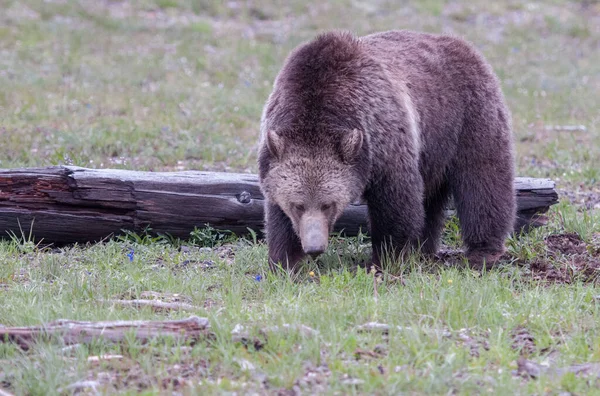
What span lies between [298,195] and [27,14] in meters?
11.2

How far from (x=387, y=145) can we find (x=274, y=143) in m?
0.84

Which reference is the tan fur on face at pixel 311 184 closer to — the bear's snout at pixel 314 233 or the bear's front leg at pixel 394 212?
the bear's snout at pixel 314 233

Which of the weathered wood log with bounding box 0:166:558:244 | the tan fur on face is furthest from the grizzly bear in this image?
the weathered wood log with bounding box 0:166:558:244

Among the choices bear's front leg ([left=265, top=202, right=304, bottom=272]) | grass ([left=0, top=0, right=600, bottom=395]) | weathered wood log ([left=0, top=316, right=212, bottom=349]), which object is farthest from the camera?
bear's front leg ([left=265, top=202, right=304, bottom=272])

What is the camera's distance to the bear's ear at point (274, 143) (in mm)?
5512

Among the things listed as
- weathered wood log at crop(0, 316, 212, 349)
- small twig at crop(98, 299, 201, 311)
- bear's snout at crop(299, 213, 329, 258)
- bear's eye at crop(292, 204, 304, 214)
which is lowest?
small twig at crop(98, 299, 201, 311)

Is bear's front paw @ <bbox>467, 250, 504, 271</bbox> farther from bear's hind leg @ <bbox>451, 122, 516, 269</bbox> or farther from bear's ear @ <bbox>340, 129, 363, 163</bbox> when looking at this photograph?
bear's ear @ <bbox>340, 129, 363, 163</bbox>

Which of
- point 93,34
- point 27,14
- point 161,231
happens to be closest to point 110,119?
point 161,231

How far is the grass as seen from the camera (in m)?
3.89

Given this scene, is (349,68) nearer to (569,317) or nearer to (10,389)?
(569,317)

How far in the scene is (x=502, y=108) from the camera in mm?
6762

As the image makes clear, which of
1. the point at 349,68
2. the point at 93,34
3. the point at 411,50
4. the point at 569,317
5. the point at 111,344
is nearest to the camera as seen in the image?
the point at 111,344

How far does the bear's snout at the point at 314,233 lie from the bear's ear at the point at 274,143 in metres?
0.47

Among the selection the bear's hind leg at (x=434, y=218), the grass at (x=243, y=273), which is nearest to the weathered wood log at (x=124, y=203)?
the grass at (x=243, y=273)
